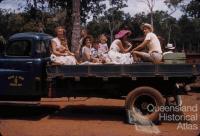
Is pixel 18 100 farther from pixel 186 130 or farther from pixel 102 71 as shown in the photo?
pixel 186 130

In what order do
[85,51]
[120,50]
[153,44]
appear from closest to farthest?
[153,44], [120,50], [85,51]

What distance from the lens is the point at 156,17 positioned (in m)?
71.2

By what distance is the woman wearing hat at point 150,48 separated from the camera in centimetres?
849

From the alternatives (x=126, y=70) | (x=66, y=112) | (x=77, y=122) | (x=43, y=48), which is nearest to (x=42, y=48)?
(x=43, y=48)

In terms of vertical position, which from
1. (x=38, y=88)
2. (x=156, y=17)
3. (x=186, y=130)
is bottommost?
(x=186, y=130)

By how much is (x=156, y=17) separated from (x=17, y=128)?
6520cm

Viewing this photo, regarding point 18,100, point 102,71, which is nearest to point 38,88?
point 18,100

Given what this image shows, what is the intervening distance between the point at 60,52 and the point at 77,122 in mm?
1631

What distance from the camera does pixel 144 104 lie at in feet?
28.0

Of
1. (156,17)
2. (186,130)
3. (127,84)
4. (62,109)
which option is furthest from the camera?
(156,17)

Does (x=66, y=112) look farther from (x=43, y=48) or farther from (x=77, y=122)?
(x=43, y=48)

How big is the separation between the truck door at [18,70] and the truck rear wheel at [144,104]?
2.17m

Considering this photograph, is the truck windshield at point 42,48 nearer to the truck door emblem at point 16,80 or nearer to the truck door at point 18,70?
the truck door at point 18,70

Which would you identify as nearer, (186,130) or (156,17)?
(186,130)
